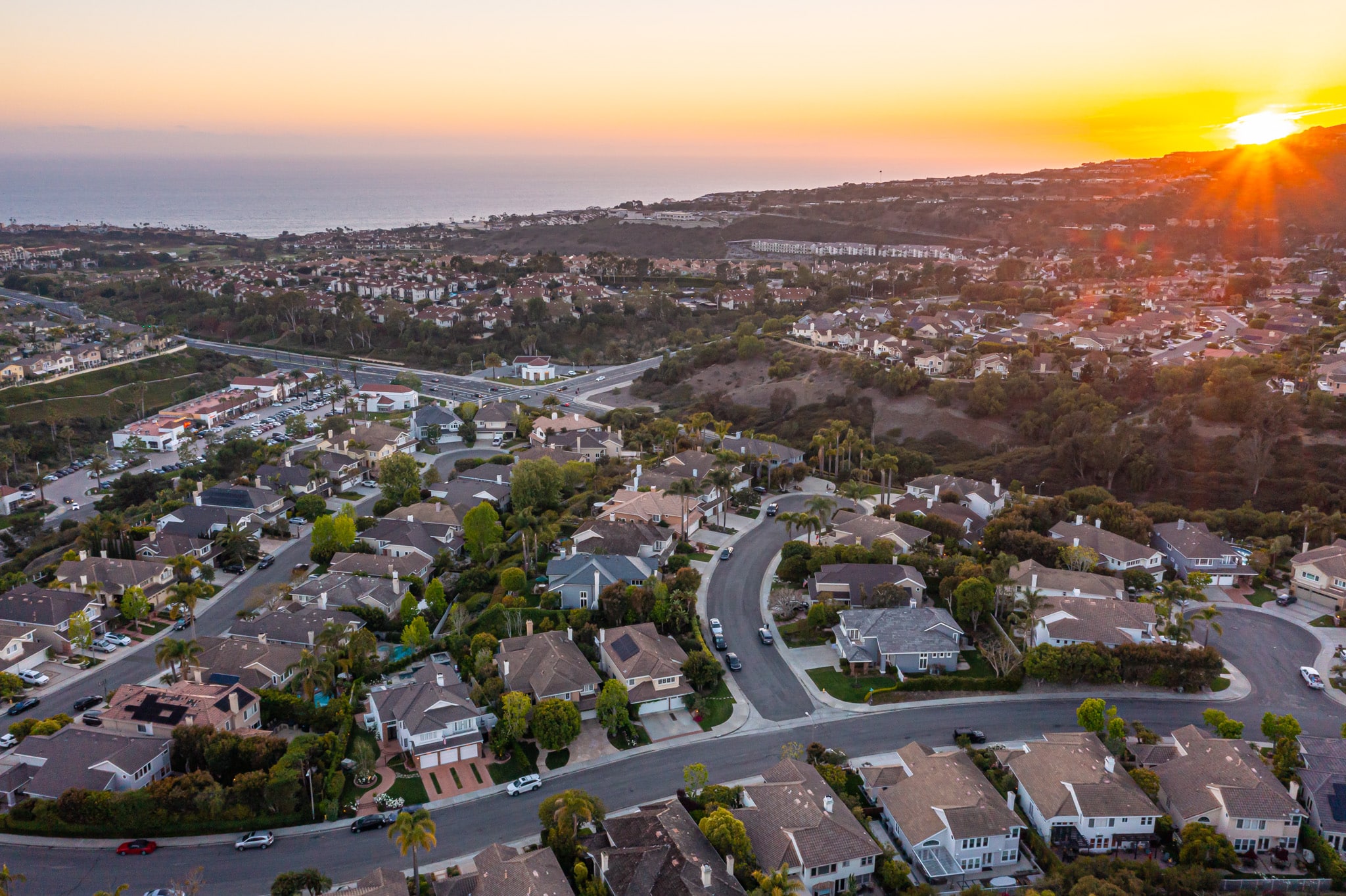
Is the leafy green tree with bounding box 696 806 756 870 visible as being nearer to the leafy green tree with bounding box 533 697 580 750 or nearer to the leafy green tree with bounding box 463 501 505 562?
the leafy green tree with bounding box 533 697 580 750

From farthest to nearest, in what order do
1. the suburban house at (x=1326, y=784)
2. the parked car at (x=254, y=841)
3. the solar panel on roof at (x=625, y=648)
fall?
the solar panel on roof at (x=625, y=648) < the parked car at (x=254, y=841) < the suburban house at (x=1326, y=784)

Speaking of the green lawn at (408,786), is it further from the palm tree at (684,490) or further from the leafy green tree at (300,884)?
the palm tree at (684,490)

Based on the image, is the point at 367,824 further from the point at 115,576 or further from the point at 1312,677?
the point at 1312,677

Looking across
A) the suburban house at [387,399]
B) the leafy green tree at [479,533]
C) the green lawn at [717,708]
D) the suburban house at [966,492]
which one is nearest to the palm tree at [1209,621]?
the suburban house at [966,492]

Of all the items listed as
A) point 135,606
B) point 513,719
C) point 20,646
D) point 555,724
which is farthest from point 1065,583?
point 20,646

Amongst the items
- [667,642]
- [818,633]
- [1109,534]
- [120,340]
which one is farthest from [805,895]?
[120,340]

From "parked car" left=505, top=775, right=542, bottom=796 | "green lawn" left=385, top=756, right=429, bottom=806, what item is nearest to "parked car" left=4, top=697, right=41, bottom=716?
"green lawn" left=385, top=756, right=429, bottom=806
